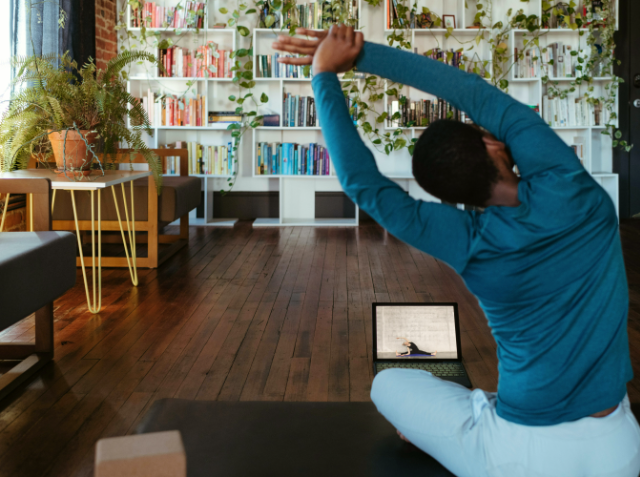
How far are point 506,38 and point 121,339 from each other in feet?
14.2

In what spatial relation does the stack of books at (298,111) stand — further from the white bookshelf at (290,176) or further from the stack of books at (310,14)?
the stack of books at (310,14)

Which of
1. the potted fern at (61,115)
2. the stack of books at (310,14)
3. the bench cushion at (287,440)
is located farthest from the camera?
the stack of books at (310,14)

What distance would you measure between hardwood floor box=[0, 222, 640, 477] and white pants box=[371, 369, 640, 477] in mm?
729

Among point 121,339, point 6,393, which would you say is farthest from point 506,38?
point 6,393

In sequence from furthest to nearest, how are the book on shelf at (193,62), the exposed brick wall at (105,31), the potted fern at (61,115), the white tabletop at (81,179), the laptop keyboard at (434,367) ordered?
the book on shelf at (193,62)
the exposed brick wall at (105,31)
the potted fern at (61,115)
the white tabletop at (81,179)
the laptop keyboard at (434,367)

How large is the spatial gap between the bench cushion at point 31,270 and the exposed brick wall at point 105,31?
3.43m

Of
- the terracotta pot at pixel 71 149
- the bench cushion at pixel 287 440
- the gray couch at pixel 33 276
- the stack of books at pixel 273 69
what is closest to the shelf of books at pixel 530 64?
the stack of books at pixel 273 69

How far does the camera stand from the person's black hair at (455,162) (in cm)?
98

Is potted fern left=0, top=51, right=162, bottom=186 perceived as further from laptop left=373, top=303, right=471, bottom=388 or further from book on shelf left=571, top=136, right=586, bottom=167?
book on shelf left=571, top=136, right=586, bottom=167

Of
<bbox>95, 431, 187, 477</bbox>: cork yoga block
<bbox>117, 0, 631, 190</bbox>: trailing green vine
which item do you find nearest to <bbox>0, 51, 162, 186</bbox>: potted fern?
<bbox>95, 431, 187, 477</bbox>: cork yoga block

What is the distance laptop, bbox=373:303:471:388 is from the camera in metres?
2.24

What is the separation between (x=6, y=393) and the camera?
201 cm

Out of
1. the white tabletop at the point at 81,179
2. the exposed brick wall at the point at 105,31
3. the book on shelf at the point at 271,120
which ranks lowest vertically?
the white tabletop at the point at 81,179

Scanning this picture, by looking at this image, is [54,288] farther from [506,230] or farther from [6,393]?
[506,230]
